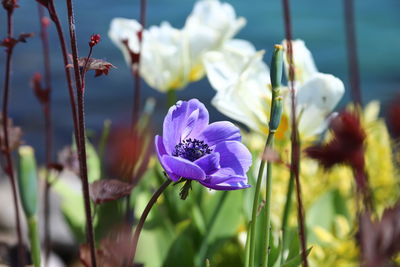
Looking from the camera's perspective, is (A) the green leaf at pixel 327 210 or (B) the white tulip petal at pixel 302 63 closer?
(B) the white tulip petal at pixel 302 63

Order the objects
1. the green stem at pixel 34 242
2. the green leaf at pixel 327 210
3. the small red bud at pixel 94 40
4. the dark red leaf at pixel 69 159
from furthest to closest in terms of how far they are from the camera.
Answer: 1. the green leaf at pixel 327 210
2. the dark red leaf at pixel 69 159
3. the green stem at pixel 34 242
4. the small red bud at pixel 94 40

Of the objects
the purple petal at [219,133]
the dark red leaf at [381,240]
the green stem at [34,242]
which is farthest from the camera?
the green stem at [34,242]

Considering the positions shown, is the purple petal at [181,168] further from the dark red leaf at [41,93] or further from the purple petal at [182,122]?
the dark red leaf at [41,93]

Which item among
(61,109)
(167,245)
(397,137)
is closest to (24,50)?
(61,109)

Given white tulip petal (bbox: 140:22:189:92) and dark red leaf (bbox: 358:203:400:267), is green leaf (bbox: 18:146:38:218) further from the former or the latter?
dark red leaf (bbox: 358:203:400:267)

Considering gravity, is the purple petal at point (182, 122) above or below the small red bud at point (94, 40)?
below

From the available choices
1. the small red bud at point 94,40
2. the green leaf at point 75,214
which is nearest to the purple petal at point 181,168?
the small red bud at point 94,40
